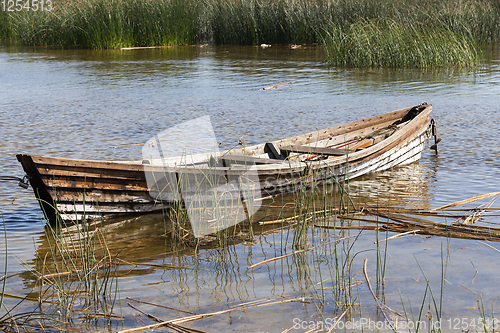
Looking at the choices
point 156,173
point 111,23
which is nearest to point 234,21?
point 111,23

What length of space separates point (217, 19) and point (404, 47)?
10.1 m

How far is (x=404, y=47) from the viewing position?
14875 millimetres

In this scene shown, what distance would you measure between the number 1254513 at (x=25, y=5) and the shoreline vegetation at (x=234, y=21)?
237 millimetres

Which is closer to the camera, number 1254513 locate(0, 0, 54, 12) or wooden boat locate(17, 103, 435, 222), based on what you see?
wooden boat locate(17, 103, 435, 222)

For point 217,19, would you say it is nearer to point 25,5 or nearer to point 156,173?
point 25,5

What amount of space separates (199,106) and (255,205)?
19.9ft

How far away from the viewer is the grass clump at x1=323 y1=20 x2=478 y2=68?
48.1 ft

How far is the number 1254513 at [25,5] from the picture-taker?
77.5 feet

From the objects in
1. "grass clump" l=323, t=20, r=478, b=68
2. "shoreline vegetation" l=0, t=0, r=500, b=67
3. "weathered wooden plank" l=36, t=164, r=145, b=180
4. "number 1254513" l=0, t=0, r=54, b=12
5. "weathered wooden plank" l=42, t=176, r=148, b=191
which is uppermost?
"number 1254513" l=0, t=0, r=54, b=12

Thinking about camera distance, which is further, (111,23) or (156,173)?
(111,23)

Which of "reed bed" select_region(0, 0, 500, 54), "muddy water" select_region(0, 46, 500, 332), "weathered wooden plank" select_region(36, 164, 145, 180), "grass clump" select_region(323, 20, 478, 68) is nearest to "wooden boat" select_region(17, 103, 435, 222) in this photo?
"weathered wooden plank" select_region(36, 164, 145, 180)

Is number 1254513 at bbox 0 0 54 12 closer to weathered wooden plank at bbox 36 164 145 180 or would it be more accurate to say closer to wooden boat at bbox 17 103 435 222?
wooden boat at bbox 17 103 435 222

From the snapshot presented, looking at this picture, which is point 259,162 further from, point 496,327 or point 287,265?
point 496,327

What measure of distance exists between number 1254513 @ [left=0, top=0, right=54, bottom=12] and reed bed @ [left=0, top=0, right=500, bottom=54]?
0.35 m
